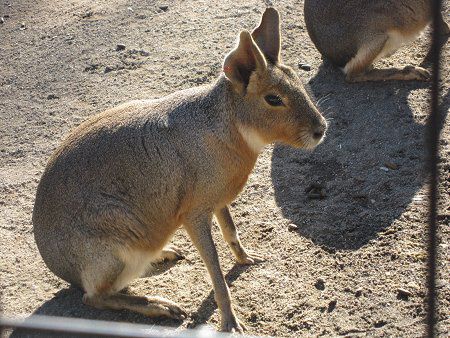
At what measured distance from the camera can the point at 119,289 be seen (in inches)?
151

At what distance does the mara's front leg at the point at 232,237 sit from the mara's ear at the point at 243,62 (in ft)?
2.78

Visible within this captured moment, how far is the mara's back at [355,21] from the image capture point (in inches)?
218

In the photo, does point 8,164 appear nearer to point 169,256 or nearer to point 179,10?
point 169,256

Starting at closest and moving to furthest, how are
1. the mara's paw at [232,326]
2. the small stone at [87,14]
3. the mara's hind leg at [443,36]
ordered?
the mara's paw at [232,326] < the mara's hind leg at [443,36] < the small stone at [87,14]

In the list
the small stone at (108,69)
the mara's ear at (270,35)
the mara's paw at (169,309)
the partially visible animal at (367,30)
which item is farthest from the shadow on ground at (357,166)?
the small stone at (108,69)

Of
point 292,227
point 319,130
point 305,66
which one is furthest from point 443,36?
point 319,130

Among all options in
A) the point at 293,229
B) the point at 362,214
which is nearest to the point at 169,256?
the point at 293,229

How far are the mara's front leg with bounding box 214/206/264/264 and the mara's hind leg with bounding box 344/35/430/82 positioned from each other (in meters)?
2.19

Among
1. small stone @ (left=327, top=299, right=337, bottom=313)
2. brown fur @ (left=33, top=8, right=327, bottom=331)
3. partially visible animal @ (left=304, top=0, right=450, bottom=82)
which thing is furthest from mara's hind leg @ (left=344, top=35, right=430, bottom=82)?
small stone @ (left=327, top=299, right=337, bottom=313)

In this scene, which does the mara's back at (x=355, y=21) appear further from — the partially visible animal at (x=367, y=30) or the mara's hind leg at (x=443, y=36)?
the mara's hind leg at (x=443, y=36)

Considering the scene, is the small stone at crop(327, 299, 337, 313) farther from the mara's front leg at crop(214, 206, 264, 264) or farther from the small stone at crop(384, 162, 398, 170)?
the small stone at crop(384, 162, 398, 170)

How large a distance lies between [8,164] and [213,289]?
7.63 feet

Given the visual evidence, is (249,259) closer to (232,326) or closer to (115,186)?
(232,326)

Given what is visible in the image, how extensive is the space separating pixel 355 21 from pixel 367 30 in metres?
0.13
